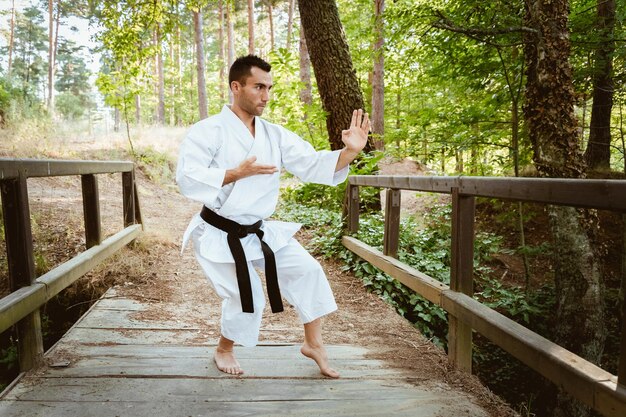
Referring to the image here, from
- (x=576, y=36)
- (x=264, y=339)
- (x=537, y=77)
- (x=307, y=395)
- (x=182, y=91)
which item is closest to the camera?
(x=307, y=395)

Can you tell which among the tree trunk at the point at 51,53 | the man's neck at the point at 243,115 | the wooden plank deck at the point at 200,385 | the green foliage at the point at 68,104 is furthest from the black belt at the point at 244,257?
the green foliage at the point at 68,104

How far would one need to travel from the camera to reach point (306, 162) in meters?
2.75

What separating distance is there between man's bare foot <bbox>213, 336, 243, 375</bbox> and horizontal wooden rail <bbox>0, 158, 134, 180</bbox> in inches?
54.8

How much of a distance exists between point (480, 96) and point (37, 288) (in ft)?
20.9

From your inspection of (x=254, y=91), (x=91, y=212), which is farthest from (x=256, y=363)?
(x=91, y=212)

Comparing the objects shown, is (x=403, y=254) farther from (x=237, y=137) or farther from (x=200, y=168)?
(x=200, y=168)

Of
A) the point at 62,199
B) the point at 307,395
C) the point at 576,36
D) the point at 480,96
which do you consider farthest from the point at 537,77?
the point at 62,199

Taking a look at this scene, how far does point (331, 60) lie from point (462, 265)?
4.73 meters

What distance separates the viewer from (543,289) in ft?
18.1

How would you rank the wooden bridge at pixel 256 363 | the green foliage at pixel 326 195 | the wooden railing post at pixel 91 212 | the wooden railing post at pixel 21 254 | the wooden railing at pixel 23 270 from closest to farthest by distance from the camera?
the wooden bridge at pixel 256 363 → the wooden railing at pixel 23 270 → the wooden railing post at pixel 21 254 → the wooden railing post at pixel 91 212 → the green foliage at pixel 326 195

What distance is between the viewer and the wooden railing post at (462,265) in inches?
97.3

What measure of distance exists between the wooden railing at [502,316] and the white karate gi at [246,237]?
0.74 m

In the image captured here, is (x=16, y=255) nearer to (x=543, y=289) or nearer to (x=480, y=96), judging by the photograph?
(x=543, y=289)

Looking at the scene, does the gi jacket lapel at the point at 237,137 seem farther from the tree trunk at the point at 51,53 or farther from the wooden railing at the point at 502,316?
the tree trunk at the point at 51,53
